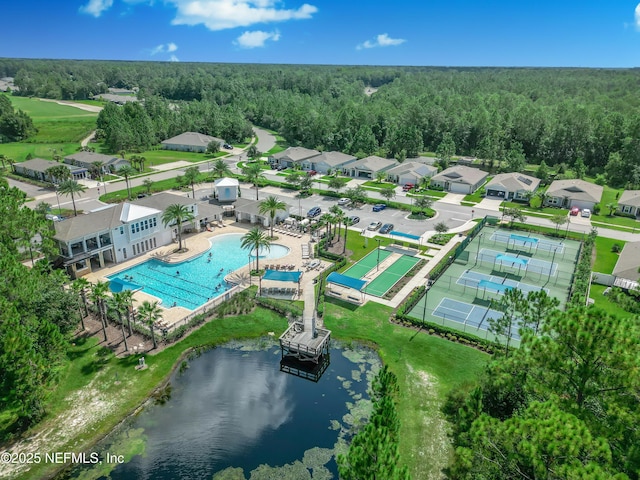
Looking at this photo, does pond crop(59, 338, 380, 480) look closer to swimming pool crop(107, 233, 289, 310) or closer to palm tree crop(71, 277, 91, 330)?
swimming pool crop(107, 233, 289, 310)

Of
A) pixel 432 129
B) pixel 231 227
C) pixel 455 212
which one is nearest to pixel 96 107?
pixel 432 129

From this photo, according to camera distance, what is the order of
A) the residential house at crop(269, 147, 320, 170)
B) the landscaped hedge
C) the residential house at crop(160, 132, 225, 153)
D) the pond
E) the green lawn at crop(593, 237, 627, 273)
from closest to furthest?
the pond, the landscaped hedge, the green lawn at crop(593, 237, 627, 273), the residential house at crop(269, 147, 320, 170), the residential house at crop(160, 132, 225, 153)

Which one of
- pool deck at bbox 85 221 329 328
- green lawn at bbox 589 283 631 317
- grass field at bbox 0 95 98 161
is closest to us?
pool deck at bbox 85 221 329 328

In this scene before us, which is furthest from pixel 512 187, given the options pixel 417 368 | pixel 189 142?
pixel 189 142

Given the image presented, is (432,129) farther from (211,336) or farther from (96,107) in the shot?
(96,107)

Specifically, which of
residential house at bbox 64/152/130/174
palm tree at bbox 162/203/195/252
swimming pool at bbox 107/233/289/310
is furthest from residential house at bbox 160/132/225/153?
swimming pool at bbox 107/233/289/310

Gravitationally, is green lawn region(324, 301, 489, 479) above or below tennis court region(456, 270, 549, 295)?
below

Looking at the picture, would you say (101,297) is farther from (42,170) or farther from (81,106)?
(81,106)

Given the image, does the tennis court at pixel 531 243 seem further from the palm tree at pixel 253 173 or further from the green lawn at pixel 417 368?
the palm tree at pixel 253 173
